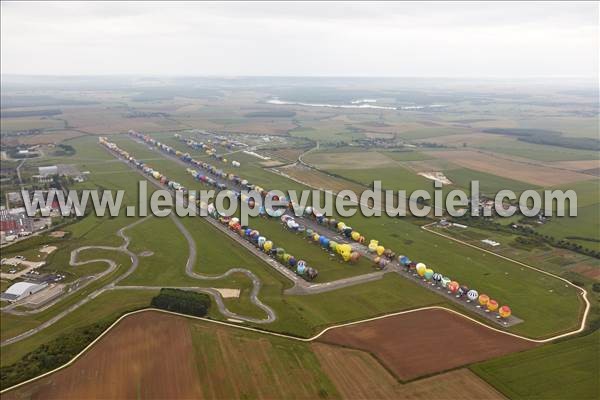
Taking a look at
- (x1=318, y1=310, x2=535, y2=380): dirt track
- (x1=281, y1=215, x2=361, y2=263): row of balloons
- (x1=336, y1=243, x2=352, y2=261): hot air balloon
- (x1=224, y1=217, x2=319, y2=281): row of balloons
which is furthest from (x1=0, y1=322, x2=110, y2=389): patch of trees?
(x1=281, y1=215, x2=361, y2=263): row of balloons

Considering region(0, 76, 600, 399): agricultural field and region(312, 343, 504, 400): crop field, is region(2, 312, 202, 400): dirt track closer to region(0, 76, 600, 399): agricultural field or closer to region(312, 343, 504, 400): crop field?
region(0, 76, 600, 399): agricultural field

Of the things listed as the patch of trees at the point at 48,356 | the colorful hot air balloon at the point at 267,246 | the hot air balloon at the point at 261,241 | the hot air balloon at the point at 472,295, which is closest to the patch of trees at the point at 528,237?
the hot air balloon at the point at 472,295

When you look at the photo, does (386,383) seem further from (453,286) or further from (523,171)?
(523,171)

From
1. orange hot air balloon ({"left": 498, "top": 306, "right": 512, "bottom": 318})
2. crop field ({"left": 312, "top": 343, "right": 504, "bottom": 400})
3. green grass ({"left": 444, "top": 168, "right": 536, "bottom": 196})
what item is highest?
green grass ({"left": 444, "top": 168, "right": 536, "bottom": 196})

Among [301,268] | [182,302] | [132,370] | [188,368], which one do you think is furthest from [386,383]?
[301,268]

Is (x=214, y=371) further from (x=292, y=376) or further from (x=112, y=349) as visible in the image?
(x=112, y=349)

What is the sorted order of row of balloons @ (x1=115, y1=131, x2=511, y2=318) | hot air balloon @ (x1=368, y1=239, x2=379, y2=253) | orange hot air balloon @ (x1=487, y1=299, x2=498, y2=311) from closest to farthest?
orange hot air balloon @ (x1=487, y1=299, x2=498, y2=311) < row of balloons @ (x1=115, y1=131, x2=511, y2=318) < hot air balloon @ (x1=368, y1=239, x2=379, y2=253)

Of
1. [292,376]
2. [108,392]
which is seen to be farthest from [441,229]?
[108,392]
